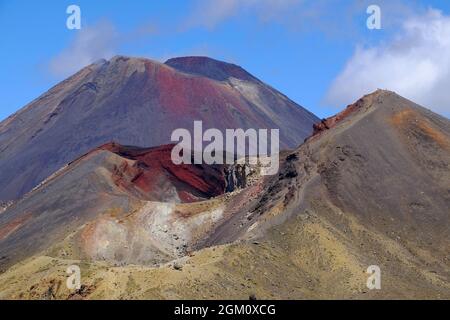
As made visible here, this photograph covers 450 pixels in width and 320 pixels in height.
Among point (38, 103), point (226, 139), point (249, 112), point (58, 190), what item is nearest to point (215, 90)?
point (249, 112)

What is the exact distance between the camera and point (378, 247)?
41.4 m

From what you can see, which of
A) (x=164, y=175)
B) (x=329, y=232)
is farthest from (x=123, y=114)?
(x=329, y=232)

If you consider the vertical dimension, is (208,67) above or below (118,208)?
above

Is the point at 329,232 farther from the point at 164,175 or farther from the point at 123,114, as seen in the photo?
the point at 123,114

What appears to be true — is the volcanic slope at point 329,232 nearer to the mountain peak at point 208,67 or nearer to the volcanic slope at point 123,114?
the volcanic slope at point 123,114

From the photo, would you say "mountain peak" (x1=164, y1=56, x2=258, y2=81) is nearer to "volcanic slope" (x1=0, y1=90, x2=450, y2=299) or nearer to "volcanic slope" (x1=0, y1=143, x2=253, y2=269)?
"volcanic slope" (x1=0, y1=143, x2=253, y2=269)

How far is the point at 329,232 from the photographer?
4116 cm

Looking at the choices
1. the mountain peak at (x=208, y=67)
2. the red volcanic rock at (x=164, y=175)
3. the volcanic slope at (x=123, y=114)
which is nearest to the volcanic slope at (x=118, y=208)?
the red volcanic rock at (x=164, y=175)

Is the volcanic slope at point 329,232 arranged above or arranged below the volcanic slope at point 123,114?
below

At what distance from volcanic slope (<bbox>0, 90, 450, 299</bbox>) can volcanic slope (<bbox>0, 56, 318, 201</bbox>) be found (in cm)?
4310

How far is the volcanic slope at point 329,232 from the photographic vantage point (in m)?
34.6

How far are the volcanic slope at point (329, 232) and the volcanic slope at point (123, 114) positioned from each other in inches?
1697

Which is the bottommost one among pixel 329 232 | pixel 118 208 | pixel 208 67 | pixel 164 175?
pixel 329 232

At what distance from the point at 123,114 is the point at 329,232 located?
66029 mm
